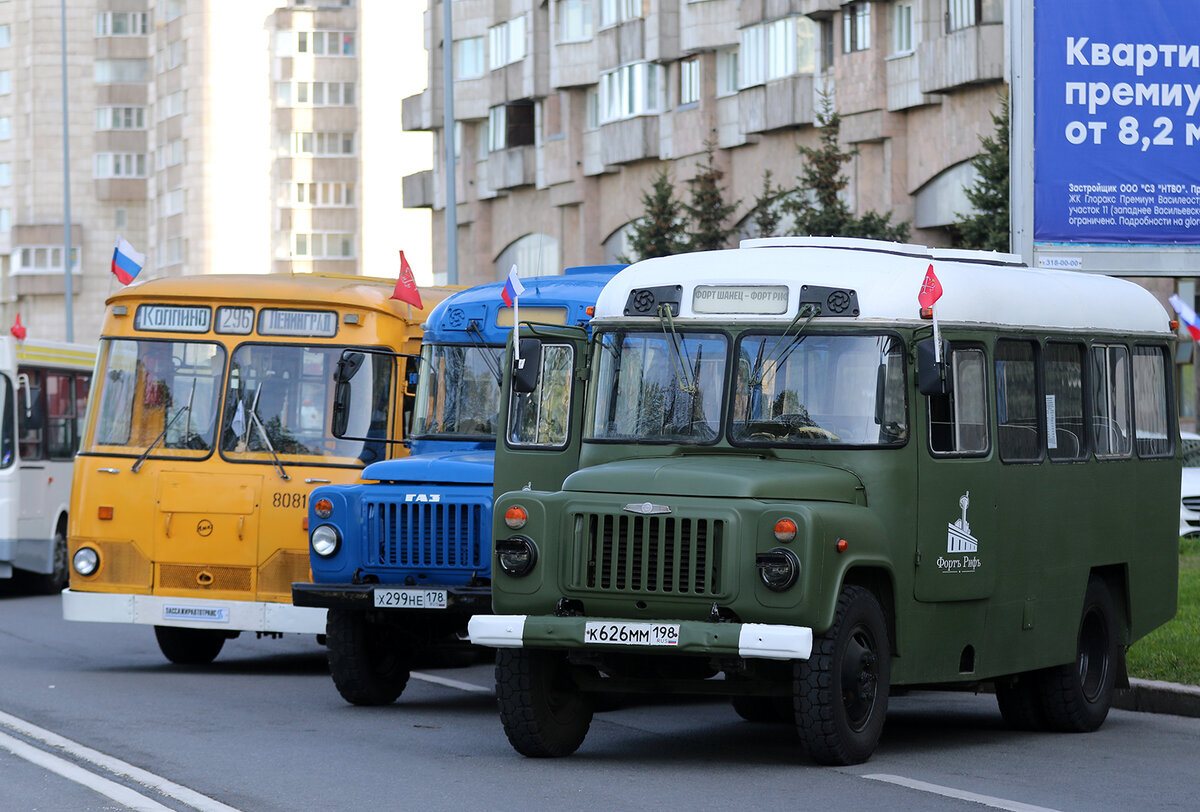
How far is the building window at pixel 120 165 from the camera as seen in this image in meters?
105

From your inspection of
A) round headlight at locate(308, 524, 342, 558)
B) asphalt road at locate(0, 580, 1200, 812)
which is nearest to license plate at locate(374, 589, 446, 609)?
round headlight at locate(308, 524, 342, 558)

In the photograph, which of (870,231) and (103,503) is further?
(870,231)

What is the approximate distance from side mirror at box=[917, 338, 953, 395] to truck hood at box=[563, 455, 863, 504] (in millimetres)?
583

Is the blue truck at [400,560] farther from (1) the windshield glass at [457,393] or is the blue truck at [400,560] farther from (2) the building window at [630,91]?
(2) the building window at [630,91]

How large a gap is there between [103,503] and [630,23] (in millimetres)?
36386

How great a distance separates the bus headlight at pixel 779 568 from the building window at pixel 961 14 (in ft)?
93.4

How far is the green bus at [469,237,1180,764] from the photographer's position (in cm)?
1059

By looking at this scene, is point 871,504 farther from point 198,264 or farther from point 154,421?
point 198,264

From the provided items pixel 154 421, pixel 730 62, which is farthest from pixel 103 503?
pixel 730 62

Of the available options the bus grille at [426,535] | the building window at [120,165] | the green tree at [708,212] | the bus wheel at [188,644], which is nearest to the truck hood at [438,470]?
the bus grille at [426,535]

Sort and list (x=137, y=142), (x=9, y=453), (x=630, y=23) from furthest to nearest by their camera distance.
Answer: (x=137, y=142)
(x=630, y=23)
(x=9, y=453)

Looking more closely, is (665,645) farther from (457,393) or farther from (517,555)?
(457,393)

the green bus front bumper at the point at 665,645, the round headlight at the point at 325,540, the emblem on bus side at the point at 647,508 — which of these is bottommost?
the green bus front bumper at the point at 665,645

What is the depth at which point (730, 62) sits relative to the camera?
47.5 metres
